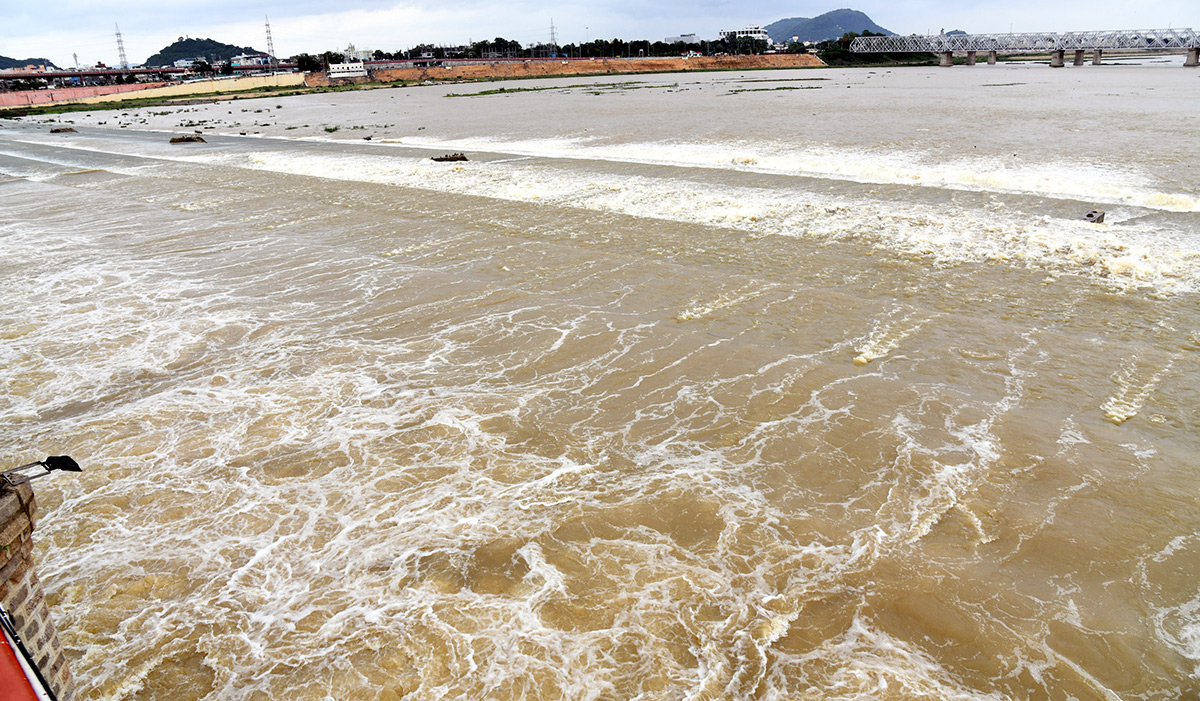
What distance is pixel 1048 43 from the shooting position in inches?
5236

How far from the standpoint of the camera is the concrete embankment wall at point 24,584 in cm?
369

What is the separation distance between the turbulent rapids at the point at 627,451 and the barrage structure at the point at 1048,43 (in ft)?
477

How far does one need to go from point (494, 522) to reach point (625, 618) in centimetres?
184

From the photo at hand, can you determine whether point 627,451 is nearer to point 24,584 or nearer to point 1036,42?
point 24,584

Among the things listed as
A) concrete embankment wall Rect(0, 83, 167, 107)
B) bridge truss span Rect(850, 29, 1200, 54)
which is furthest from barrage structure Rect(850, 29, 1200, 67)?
concrete embankment wall Rect(0, 83, 167, 107)

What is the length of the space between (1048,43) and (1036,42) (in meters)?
4.65

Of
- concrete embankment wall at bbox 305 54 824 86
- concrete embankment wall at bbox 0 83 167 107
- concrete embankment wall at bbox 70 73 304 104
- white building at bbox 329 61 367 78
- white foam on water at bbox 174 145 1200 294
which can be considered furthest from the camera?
concrete embankment wall at bbox 305 54 824 86

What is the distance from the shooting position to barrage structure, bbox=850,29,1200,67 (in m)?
122

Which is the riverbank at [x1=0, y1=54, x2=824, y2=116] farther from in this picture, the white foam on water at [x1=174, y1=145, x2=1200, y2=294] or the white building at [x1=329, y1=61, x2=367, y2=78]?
the white foam on water at [x1=174, y1=145, x2=1200, y2=294]

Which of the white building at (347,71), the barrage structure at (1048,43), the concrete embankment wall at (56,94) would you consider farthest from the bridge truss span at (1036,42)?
the concrete embankment wall at (56,94)

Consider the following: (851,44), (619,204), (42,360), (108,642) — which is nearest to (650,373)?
(108,642)

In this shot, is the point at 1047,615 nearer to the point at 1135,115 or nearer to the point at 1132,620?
the point at 1132,620

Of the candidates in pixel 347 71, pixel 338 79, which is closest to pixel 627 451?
pixel 338 79

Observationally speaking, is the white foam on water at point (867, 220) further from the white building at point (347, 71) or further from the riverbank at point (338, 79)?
the white building at point (347, 71)
